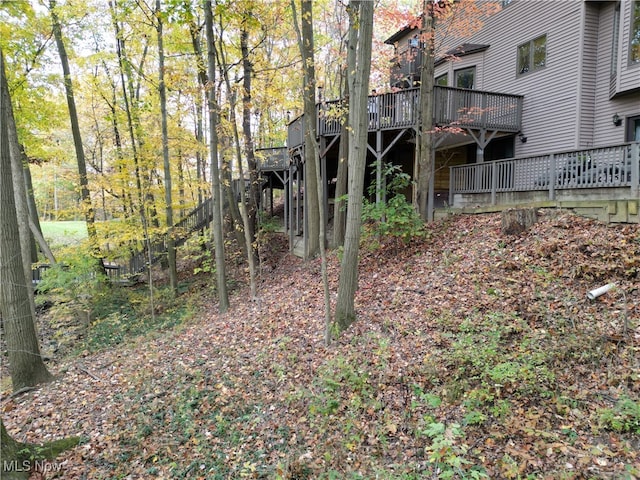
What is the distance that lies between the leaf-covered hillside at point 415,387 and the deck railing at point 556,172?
942 mm

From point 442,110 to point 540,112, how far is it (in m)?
4.07

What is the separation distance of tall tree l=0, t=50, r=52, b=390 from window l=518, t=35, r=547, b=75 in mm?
14879

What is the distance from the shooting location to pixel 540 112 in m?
12.2

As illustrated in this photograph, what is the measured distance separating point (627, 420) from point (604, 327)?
1.50m

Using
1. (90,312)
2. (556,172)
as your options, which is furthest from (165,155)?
(556,172)

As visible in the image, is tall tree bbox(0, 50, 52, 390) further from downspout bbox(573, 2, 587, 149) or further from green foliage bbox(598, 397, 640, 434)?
downspout bbox(573, 2, 587, 149)

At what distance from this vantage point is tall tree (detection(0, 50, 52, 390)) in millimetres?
5492

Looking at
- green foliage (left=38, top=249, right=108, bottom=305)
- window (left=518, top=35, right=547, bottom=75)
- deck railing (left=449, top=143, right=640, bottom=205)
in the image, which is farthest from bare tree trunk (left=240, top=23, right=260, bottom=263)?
window (left=518, top=35, right=547, bottom=75)

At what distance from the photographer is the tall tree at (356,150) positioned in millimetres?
5742

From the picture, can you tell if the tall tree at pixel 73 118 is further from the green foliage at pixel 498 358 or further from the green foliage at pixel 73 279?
the green foliage at pixel 498 358

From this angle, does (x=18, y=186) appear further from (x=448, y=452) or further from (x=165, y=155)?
(x=448, y=452)

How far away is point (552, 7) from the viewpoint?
38.6 ft

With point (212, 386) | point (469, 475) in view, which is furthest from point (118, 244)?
point (469, 475)

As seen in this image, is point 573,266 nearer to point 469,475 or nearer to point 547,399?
point 547,399
